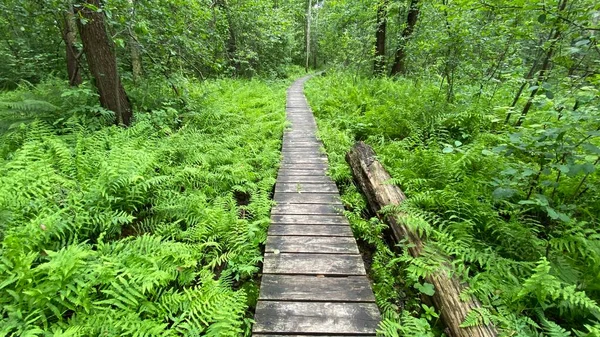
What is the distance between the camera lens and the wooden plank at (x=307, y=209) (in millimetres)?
4113

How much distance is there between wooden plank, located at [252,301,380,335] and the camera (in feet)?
7.62

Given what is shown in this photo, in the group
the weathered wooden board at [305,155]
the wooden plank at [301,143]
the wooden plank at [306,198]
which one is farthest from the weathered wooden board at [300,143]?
the wooden plank at [306,198]

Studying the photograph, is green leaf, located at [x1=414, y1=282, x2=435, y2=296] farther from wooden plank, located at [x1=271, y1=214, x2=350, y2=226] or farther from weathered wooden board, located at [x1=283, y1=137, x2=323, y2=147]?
weathered wooden board, located at [x1=283, y1=137, x2=323, y2=147]

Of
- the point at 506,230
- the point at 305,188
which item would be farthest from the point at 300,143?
the point at 506,230

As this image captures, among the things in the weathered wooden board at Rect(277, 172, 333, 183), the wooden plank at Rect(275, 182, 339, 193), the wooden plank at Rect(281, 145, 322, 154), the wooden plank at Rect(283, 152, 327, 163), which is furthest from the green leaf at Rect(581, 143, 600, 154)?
the wooden plank at Rect(281, 145, 322, 154)

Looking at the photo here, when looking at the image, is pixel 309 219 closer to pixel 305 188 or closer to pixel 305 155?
pixel 305 188

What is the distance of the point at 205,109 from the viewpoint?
→ 317 inches

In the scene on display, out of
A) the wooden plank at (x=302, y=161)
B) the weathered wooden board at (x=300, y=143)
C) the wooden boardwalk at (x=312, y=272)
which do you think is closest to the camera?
the wooden boardwalk at (x=312, y=272)

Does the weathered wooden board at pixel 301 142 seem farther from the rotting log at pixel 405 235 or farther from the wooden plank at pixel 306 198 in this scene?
the wooden plank at pixel 306 198

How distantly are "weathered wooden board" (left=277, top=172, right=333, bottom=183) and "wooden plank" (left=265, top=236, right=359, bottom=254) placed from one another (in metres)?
1.71

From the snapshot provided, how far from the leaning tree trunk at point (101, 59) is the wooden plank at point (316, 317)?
212 inches

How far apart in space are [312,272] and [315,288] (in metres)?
0.24

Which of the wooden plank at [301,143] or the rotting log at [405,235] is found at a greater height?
the rotting log at [405,235]

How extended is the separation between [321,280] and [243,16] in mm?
15895
